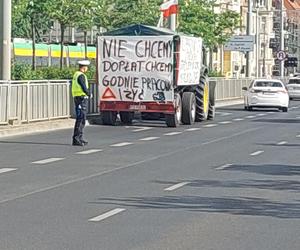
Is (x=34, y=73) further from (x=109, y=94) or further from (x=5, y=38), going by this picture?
(x=5, y=38)

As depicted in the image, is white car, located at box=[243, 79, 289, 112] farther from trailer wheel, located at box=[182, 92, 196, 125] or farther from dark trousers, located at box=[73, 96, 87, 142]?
dark trousers, located at box=[73, 96, 87, 142]

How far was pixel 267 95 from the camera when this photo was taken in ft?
145

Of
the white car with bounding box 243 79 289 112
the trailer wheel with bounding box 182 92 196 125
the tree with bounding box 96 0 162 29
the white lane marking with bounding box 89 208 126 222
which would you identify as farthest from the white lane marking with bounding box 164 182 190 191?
the tree with bounding box 96 0 162 29

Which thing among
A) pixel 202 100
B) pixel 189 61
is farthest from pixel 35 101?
pixel 202 100

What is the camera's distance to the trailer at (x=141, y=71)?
1206 inches

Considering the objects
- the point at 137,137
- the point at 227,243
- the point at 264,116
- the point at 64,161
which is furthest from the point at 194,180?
the point at 264,116

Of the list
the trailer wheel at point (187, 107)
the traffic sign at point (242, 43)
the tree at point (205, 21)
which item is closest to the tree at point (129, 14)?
the tree at point (205, 21)

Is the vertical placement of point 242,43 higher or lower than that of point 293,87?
higher

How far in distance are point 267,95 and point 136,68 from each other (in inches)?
559

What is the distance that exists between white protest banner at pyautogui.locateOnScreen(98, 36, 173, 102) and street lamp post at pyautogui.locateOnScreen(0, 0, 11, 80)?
324 centimetres

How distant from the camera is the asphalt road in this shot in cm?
1081

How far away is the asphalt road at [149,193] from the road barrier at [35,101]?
200 centimetres

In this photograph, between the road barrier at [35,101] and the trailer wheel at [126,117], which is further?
the trailer wheel at [126,117]

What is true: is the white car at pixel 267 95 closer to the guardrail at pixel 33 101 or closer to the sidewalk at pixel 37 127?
the sidewalk at pixel 37 127
